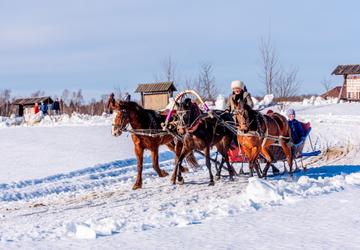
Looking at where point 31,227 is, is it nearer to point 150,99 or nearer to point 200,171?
point 200,171

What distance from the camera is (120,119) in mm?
12977

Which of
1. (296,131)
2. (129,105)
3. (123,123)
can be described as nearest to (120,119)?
(123,123)

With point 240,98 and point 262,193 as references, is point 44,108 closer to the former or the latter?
point 240,98

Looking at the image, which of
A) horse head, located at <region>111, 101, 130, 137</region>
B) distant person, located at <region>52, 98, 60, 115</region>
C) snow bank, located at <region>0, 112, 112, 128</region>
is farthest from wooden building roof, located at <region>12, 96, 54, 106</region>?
horse head, located at <region>111, 101, 130, 137</region>

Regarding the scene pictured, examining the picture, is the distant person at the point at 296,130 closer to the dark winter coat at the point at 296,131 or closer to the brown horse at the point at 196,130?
the dark winter coat at the point at 296,131

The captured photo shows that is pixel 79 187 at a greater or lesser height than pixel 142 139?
lesser

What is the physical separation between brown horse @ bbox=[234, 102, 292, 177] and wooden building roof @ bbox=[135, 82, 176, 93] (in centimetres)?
2391

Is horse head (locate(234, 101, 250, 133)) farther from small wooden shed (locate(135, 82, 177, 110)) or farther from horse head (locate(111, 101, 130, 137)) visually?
small wooden shed (locate(135, 82, 177, 110))

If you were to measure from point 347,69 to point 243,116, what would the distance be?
3929 cm

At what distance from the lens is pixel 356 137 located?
76.6ft

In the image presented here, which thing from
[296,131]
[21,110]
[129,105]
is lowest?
[296,131]

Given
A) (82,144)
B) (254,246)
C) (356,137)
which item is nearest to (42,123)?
(82,144)

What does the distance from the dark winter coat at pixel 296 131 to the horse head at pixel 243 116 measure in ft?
8.61

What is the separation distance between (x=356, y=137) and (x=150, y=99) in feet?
59.1
